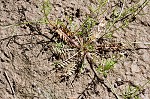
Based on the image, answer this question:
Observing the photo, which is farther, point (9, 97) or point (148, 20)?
point (148, 20)

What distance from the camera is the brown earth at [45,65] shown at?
1675mm

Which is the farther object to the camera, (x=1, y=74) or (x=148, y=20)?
(x=148, y=20)

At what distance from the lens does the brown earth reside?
1675mm

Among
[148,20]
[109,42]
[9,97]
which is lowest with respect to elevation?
[9,97]

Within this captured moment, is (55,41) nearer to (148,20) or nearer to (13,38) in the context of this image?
(13,38)

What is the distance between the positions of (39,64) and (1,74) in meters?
0.23

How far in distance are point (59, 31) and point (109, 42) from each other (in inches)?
12.3

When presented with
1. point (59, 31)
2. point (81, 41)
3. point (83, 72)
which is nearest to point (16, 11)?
point (59, 31)

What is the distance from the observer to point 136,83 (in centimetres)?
170

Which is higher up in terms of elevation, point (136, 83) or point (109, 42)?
point (109, 42)

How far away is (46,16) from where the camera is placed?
67.2 inches

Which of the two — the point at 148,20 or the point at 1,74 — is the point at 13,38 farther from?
the point at 148,20

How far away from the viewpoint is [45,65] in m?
1.71

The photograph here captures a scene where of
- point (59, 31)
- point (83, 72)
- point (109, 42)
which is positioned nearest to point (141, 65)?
point (109, 42)
